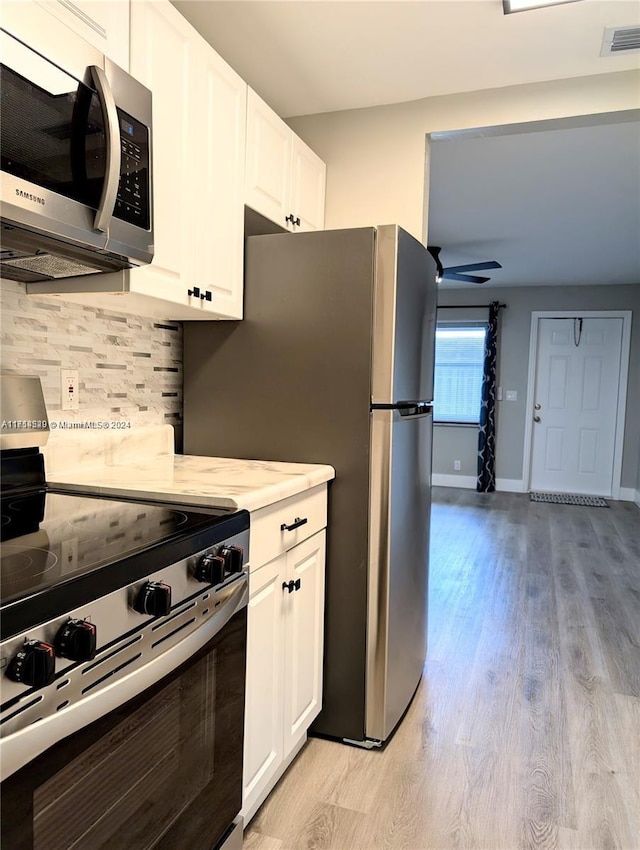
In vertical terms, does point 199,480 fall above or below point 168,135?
below

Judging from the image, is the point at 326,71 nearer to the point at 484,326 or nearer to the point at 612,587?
the point at 612,587

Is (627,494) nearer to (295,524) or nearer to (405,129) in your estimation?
(405,129)

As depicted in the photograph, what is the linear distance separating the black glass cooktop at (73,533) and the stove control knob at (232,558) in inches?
2.6

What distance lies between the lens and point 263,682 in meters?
1.54

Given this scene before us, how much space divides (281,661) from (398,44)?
6.70ft

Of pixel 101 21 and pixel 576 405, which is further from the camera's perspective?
pixel 576 405

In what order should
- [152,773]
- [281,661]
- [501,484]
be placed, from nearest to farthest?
[152,773]
[281,661]
[501,484]

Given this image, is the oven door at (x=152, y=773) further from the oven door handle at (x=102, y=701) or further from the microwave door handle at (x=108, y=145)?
→ the microwave door handle at (x=108, y=145)

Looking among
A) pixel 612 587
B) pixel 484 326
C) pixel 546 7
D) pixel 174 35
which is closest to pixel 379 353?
pixel 174 35

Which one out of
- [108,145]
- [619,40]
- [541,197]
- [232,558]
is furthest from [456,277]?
[232,558]

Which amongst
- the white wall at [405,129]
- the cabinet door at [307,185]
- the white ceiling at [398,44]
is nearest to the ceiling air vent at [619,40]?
the white ceiling at [398,44]

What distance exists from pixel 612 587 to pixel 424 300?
252 centimetres

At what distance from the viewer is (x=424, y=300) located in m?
2.17

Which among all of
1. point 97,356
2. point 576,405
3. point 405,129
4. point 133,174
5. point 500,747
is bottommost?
point 500,747
